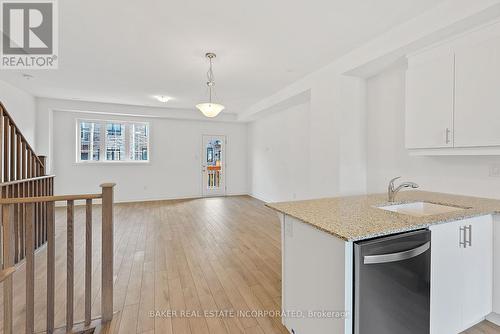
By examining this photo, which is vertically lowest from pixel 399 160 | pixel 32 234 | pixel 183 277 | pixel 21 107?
pixel 183 277

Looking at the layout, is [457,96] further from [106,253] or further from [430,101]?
[106,253]

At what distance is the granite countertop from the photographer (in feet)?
4.36

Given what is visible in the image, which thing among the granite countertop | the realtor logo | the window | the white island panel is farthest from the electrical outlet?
the window

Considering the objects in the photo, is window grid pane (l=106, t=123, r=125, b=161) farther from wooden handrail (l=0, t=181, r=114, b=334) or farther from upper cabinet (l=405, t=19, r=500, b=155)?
upper cabinet (l=405, t=19, r=500, b=155)

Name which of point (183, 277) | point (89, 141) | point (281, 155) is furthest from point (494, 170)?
point (89, 141)

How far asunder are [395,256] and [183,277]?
86.0 inches

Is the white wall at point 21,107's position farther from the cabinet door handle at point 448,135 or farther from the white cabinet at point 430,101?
the cabinet door handle at point 448,135

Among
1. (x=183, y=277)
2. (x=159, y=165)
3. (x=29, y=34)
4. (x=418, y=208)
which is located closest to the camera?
(x=418, y=208)

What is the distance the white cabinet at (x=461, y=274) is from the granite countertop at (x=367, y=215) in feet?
0.27

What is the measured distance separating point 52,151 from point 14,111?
1.62 metres

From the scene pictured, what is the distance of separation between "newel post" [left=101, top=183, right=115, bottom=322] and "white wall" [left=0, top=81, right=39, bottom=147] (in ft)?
14.3

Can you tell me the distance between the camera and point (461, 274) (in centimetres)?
169

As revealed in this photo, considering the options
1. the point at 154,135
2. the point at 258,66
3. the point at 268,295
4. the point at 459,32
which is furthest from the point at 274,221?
the point at 154,135

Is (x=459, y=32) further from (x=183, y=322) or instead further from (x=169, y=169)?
(x=169, y=169)
